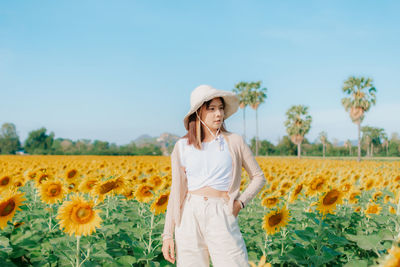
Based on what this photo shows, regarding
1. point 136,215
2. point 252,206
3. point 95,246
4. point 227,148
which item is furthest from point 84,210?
point 252,206

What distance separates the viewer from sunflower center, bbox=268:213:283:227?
129 inches

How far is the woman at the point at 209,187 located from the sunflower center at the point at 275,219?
1.15 metres

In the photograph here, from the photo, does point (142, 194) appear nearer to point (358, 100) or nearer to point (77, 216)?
point (77, 216)

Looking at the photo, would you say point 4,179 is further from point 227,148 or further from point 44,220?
point 227,148

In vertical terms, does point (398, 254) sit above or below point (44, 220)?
above

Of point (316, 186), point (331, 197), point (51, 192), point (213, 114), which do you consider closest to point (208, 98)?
point (213, 114)

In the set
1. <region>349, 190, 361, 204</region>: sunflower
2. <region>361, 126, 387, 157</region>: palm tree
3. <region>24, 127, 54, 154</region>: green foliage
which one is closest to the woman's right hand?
<region>349, 190, 361, 204</region>: sunflower

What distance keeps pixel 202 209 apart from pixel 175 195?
27 centimetres

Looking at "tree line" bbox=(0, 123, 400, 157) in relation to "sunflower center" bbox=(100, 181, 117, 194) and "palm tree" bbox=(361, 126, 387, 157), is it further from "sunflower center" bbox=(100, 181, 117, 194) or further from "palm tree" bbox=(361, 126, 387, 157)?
"sunflower center" bbox=(100, 181, 117, 194)

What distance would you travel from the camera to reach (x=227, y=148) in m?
2.27

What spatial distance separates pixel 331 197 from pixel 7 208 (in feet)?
10.4

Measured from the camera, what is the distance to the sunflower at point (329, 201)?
360cm

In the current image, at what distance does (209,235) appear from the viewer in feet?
6.95

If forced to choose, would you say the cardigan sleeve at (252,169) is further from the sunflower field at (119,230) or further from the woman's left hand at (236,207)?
the sunflower field at (119,230)
